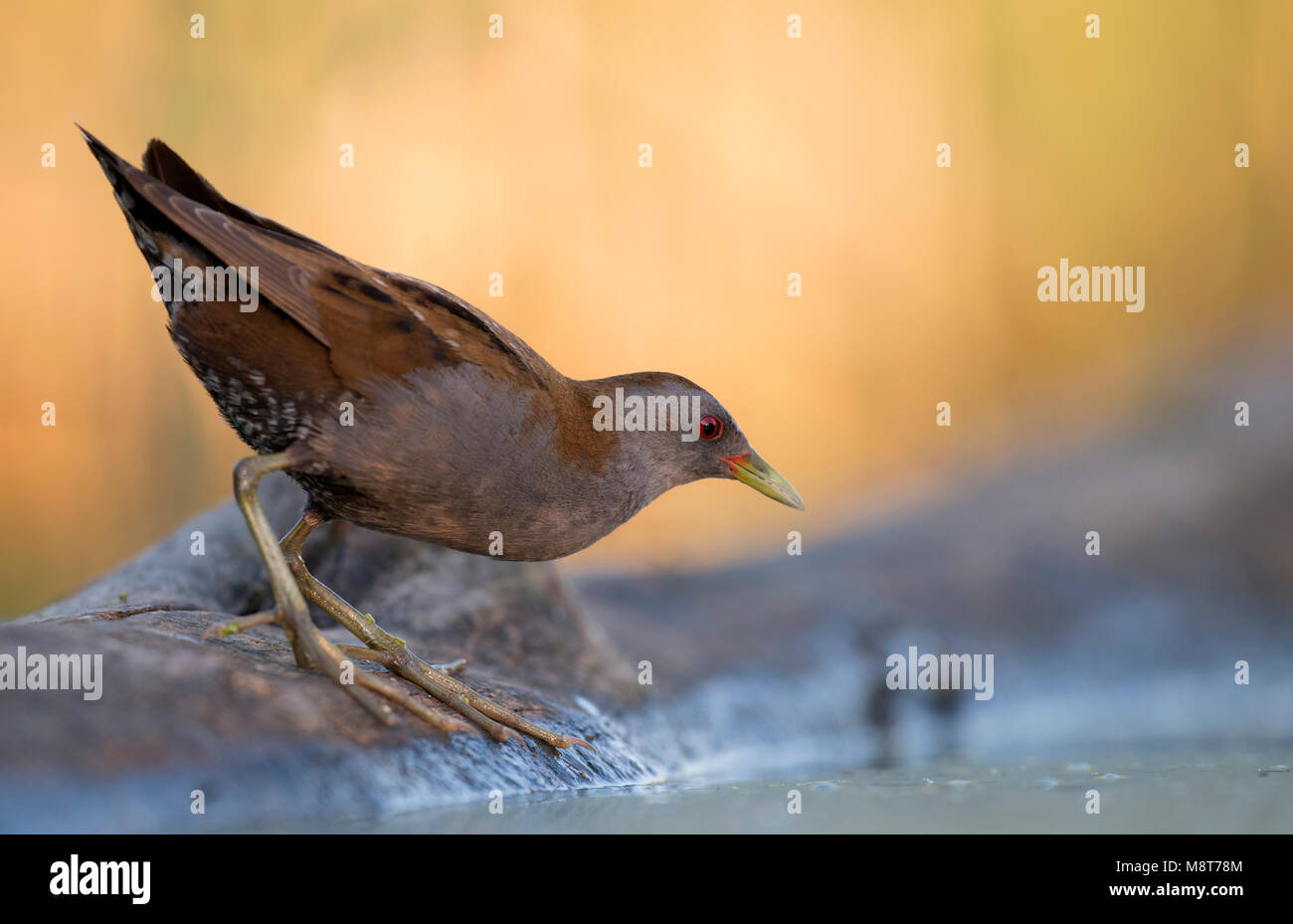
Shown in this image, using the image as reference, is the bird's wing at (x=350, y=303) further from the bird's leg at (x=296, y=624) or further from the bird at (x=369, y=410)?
the bird's leg at (x=296, y=624)

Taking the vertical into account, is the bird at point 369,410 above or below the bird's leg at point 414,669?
above

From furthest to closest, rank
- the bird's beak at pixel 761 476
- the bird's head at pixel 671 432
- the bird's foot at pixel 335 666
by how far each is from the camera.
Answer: the bird's beak at pixel 761 476 → the bird's head at pixel 671 432 → the bird's foot at pixel 335 666

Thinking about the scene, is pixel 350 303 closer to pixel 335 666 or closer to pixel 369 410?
pixel 369 410

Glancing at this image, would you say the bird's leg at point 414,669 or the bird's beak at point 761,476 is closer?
the bird's leg at point 414,669

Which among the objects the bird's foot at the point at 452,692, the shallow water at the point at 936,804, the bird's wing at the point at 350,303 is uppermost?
the bird's wing at the point at 350,303

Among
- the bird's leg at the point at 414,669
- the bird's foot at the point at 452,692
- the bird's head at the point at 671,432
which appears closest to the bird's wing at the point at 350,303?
the bird's head at the point at 671,432

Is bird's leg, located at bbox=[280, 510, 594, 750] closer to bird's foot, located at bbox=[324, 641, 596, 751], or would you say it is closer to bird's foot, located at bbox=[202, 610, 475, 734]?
bird's foot, located at bbox=[324, 641, 596, 751]

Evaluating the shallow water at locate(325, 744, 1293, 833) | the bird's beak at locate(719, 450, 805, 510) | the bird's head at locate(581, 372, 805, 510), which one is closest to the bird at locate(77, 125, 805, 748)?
the bird's head at locate(581, 372, 805, 510)

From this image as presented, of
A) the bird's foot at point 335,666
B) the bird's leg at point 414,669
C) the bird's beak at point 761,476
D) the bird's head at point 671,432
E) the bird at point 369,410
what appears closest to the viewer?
the bird's foot at point 335,666

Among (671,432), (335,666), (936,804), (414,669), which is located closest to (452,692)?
(414,669)
